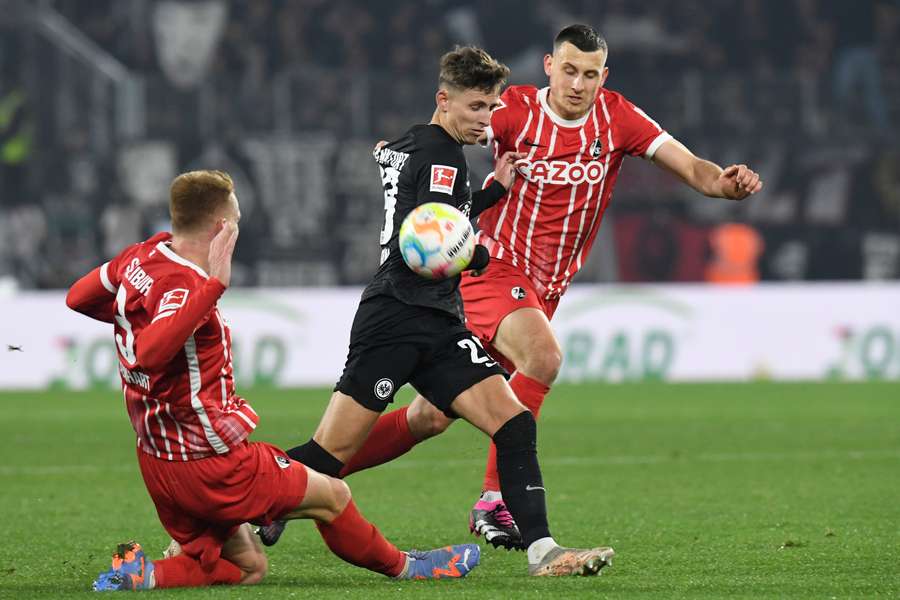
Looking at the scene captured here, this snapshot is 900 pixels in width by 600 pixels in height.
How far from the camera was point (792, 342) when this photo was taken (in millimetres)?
15391

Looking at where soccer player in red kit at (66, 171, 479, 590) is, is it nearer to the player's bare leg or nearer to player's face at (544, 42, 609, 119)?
the player's bare leg

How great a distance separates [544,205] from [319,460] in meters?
1.68

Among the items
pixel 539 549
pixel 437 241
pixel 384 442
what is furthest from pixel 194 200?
pixel 384 442

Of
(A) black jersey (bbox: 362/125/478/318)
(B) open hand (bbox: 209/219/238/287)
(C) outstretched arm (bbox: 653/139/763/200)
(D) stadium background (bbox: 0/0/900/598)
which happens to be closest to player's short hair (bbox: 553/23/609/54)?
(C) outstretched arm (bbox: 653/139/763/200)

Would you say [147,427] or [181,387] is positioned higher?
[181,387]

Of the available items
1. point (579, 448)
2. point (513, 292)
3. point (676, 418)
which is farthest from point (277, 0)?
point (513, 292)

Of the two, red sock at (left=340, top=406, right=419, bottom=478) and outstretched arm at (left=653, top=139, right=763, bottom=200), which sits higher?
outstretched arm at (left=653, top=139, right=763, bottom=200)

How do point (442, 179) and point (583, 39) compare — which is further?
point (583, 39)

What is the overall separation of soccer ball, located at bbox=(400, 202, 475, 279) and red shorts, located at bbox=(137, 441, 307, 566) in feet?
2.53

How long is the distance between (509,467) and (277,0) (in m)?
14.2

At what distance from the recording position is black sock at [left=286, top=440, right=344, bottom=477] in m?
5.09

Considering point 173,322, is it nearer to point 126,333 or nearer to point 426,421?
point 126,333

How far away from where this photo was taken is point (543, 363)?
19.2 feet

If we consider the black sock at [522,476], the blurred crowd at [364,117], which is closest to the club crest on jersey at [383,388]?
the black sock at [522,476]
